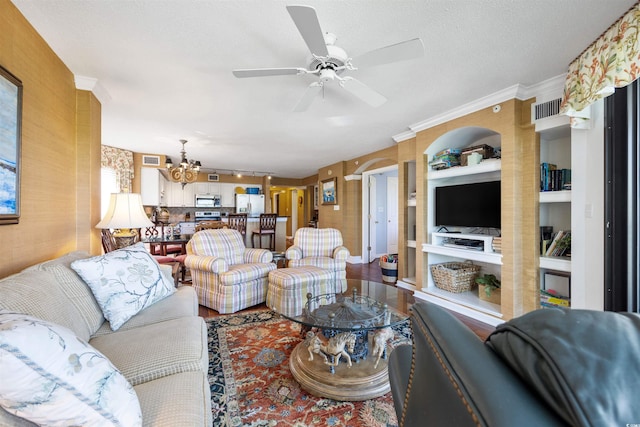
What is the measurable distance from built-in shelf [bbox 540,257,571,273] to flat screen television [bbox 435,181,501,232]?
52cm

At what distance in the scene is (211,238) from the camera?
10.7 ft

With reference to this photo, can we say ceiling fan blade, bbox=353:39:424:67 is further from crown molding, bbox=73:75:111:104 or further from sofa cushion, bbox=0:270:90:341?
crown molding, bbox=73:75:111:104

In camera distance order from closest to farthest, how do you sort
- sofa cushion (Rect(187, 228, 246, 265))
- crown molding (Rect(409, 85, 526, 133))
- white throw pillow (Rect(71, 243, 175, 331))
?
white throw pillow (Rect(71, 243, 175, 331))
crown molding (Rect(409, 85, 526, 133))
sofa cushion (Rect(187, 228, 246, 265))

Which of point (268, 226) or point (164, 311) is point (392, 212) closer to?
point (268, 226)

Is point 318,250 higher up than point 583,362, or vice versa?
point 583,362

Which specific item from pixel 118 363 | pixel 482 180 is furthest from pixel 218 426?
pixel 482 180

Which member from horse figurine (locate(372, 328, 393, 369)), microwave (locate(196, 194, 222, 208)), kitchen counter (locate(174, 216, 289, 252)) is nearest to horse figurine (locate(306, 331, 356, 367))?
horse figurine (locate(372, 328, 393, 369))

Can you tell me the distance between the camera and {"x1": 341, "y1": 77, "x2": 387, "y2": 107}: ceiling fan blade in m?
1.88

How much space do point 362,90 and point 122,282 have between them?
6.77ft

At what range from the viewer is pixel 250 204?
784 centimetres

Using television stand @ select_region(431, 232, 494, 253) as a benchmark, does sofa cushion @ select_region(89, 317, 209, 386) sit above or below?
below

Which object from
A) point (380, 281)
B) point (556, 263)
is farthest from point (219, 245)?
point (556, 263)

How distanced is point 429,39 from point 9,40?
249 cm

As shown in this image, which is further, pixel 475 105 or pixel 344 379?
pixel 475 105
